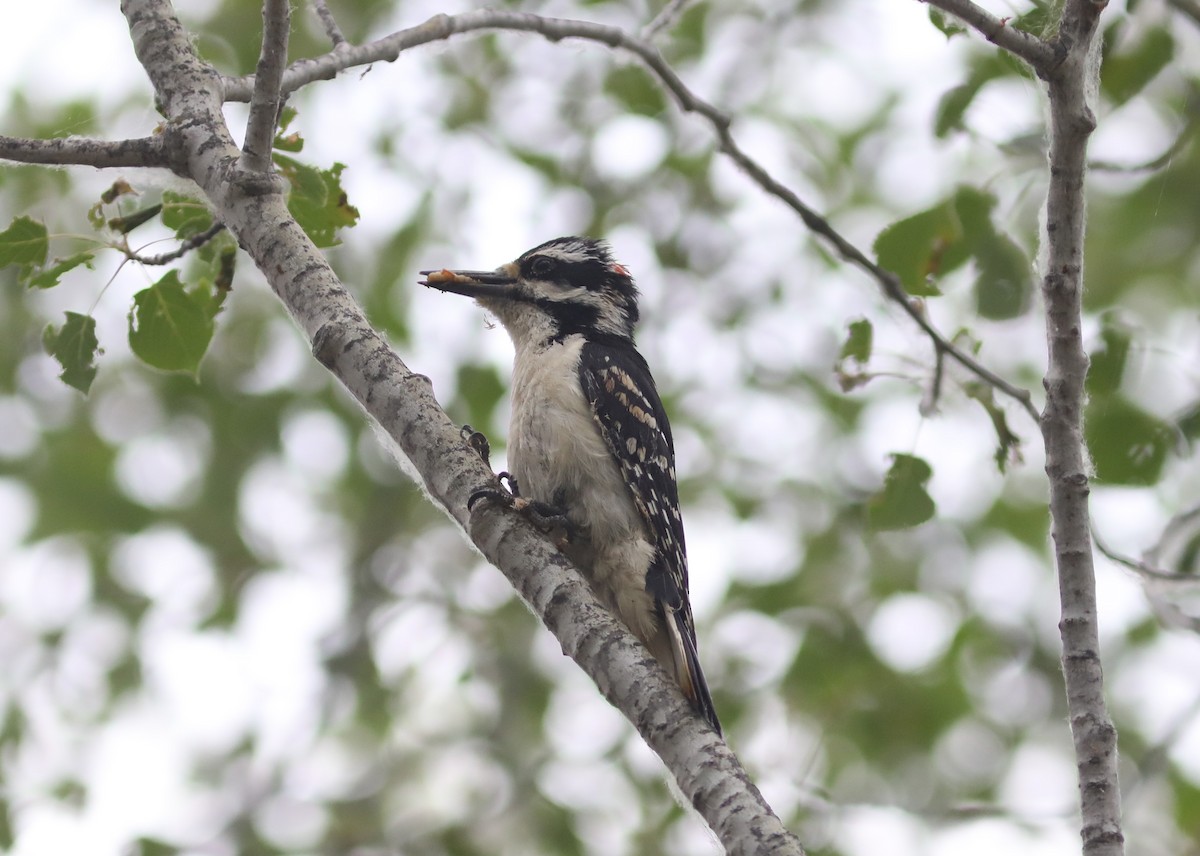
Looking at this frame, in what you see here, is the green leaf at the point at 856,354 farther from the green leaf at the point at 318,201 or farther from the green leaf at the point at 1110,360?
the green leaf at the point at 318,201

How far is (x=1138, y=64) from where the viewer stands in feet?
11.3

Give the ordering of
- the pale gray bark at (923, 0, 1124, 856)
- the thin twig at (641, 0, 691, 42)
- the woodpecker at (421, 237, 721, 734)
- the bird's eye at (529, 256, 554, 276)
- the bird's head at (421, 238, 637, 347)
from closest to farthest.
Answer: the pale gray bark at (923, 0, 1124, 856)
the woodpecker at (421, 237, 721, 734)
the thin twig at (641, 0, 691, 42)
the bird's head at (421, 238, 637, 347)
the bird's eye at (529, 256, 554, 276)

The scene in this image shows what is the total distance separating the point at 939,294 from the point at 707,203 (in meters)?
5.32

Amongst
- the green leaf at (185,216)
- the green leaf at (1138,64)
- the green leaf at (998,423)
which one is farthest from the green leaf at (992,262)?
the green leaf at (185,216)

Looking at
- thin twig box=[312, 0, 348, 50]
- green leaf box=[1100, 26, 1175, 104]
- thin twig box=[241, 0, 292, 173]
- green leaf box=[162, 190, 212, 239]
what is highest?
green leaf box=[1100, 26, 1175, 104]

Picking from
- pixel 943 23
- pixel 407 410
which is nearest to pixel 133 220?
pixel 407 410

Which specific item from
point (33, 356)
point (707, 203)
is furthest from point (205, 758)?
point (707, 203)

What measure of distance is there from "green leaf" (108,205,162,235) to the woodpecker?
3.63 ft

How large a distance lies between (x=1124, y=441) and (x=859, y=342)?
77 centimetres

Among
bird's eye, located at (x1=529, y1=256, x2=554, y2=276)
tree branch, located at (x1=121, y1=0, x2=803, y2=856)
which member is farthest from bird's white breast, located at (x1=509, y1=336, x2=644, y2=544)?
tree branch, located at (x1=121, y1=0, x2=803, y2=856)

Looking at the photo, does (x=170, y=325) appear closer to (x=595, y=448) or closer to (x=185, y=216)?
(x=185, y=216)

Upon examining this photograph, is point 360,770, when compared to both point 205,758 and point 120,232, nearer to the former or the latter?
point 205,758

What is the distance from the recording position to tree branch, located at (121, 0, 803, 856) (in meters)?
2.44

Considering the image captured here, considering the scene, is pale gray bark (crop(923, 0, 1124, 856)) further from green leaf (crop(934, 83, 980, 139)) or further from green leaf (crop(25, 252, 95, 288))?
green leaf (crop(25, 252, 95, 288))
